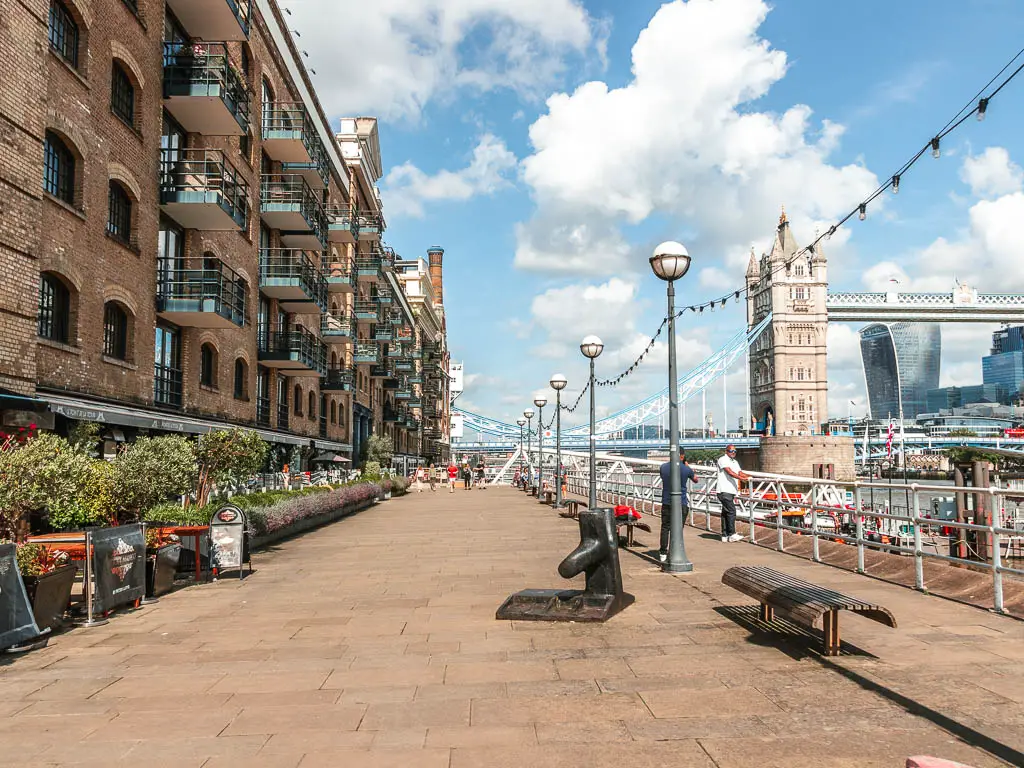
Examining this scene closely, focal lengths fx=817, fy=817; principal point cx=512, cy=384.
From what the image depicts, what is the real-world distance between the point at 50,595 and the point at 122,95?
525 inches

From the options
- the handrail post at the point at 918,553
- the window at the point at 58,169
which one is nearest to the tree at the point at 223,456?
the window at the point at 58,169

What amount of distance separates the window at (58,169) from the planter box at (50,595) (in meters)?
8.94

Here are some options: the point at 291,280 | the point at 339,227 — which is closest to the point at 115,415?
the point at 291,280

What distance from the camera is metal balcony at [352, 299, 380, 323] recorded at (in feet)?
143

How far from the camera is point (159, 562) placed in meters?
9.51

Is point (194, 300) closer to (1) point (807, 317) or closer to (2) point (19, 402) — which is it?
(2) point (19, 402)

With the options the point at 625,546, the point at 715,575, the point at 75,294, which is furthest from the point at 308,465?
the point at 715,575

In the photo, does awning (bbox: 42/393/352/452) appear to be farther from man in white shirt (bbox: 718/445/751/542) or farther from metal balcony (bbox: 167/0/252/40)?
metal balcony (bbox: 167/0/252/40)

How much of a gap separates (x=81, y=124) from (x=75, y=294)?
3.10 metres

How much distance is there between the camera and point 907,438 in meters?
109

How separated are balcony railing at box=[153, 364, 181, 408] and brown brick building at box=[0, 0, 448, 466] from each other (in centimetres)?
5

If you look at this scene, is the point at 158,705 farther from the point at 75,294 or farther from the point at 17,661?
the point at 75,294

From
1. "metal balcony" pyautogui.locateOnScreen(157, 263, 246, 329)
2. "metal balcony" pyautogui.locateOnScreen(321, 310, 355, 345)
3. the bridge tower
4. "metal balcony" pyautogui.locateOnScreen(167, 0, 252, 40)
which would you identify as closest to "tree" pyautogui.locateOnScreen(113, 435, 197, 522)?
"metal balcony" pyautogui.locateOnScreen(157, 263, 246, 329)

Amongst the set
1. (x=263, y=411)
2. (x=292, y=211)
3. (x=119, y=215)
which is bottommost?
(x=263, y=411)
